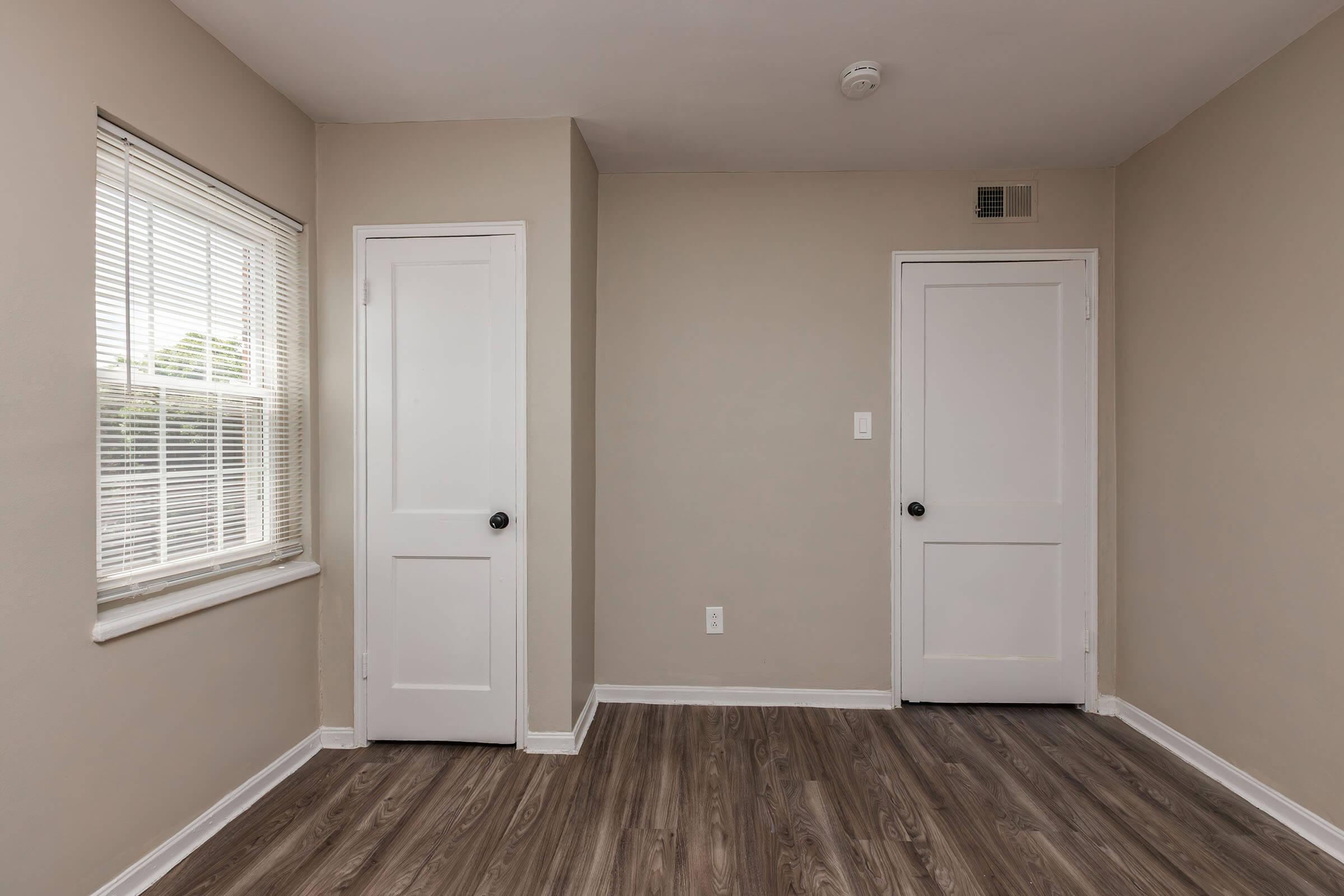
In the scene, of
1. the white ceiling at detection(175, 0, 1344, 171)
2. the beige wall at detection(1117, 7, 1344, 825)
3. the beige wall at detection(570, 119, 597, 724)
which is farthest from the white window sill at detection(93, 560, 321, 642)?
the beige wall at detection(1117, 7, 1344, 825)

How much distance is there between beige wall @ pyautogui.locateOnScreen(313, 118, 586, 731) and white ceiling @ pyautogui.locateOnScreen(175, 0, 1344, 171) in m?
0.14

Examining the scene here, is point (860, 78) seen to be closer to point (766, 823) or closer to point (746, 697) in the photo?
point (766, 823)

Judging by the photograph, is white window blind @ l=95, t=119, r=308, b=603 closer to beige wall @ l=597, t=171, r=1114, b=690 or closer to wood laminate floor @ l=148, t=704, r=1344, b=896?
wood laminate floor @ l=148, t=704, r=1344, b=896

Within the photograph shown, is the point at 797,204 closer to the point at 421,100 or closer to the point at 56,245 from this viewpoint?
the point at 421,100

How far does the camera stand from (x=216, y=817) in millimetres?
2107

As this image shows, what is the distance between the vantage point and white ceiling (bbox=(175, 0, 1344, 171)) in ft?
6.50

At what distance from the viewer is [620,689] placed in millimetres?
3168

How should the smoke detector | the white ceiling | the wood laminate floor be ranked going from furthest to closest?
the smoke detector < the white ceiling < the wood laminate floor

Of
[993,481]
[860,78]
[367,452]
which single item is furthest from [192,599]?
[993,481]

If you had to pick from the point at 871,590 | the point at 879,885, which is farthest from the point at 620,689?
the point at 879,885

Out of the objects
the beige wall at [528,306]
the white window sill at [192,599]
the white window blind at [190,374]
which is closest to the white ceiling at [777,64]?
the beige wall at [528,306]

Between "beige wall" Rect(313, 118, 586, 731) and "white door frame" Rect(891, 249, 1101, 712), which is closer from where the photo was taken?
"beige wall" Rect(313, 118, 586, 731)

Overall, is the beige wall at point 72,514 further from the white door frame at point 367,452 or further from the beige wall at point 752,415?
the beige wall at point 752,415

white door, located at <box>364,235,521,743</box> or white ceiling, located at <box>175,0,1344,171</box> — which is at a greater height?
white ceiling, located at <box>175,0,1344,171</box>
